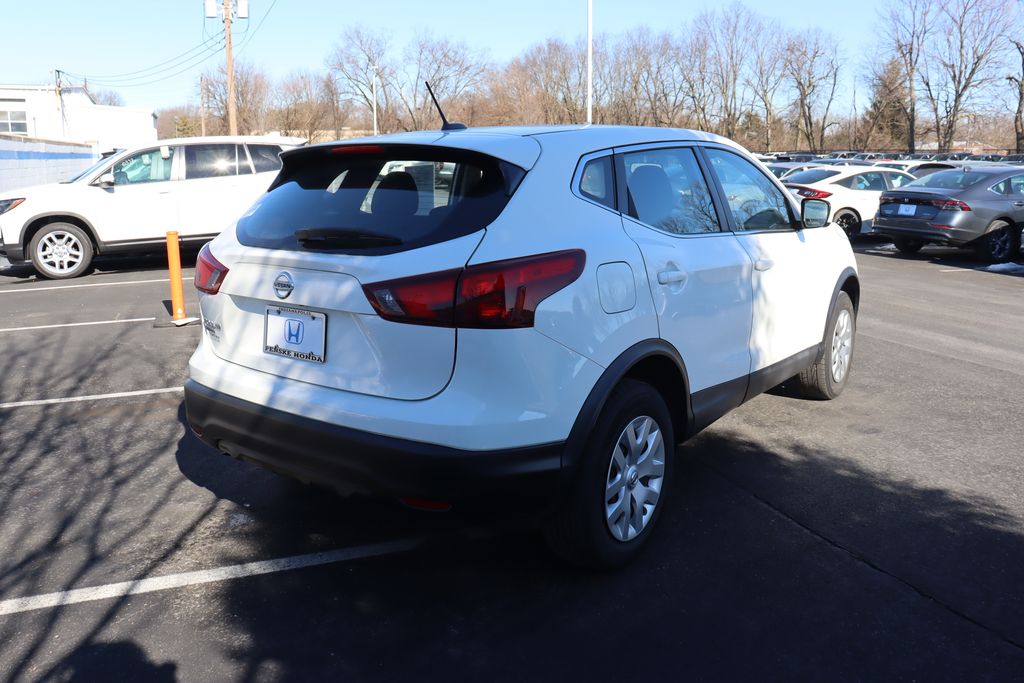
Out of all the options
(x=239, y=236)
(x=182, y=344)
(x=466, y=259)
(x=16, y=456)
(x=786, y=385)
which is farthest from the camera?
(x=182, y=344)

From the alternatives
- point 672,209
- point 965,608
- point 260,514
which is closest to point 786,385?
point 672,209

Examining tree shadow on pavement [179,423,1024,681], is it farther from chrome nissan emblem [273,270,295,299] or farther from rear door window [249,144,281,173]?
rear door window [249,144,281,173]

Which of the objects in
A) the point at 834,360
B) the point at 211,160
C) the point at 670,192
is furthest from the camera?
the point at 211,160

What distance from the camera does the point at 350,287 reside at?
10.3 ft

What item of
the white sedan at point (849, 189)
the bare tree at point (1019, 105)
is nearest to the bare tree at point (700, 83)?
the bare tree at point (1019, 105)

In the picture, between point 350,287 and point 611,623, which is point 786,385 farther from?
point 350,287

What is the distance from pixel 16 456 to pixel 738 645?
4.03 m

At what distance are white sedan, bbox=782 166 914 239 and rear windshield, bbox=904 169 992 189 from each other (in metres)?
1.66

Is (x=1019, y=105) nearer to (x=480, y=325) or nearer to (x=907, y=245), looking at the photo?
(x=907, y=245)

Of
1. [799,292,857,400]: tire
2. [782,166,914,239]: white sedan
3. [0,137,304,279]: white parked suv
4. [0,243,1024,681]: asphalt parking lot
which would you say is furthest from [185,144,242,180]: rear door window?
[782,166,914,239]: white sedan

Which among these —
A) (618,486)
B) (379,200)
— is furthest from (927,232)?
(379,200)

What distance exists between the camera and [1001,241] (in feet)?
46.9

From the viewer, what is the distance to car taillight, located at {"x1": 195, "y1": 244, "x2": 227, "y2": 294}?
3713 millimetres

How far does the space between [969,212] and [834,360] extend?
10.00 meters
